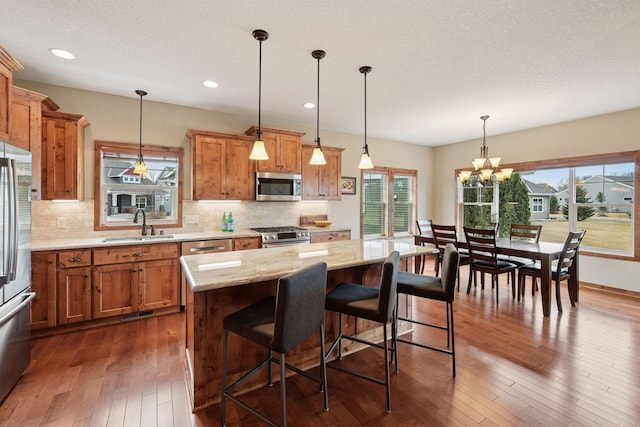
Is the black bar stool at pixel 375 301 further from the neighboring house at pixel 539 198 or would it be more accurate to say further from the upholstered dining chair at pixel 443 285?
the neighboring house at pixel 539 198

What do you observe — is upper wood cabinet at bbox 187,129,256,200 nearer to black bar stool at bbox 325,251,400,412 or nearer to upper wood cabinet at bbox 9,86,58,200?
upper wood cabinet at bbox 9,86,58,200

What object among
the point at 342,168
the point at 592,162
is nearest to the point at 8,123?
the point at 342,168

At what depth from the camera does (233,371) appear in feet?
6.70

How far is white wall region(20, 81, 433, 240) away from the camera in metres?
3.48

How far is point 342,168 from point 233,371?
4243mm

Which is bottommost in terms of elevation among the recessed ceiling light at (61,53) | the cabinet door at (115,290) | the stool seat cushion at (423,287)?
the cabinet door at (115,290)

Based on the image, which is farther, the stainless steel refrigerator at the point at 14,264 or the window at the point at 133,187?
the window at the point at 133,187

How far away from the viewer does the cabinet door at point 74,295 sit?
2934 mm

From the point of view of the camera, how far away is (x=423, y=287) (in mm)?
2258

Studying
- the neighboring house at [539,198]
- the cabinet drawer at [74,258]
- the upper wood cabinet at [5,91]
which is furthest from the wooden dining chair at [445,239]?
the upper wood cabinet at [5,91]

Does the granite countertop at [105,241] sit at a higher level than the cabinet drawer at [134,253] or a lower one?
higher

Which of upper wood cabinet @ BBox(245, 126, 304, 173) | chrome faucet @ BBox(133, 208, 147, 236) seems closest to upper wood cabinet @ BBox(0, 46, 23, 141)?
chrome faucet @ BBox(133, 208, 147, 236)

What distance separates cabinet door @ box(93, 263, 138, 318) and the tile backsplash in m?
0.80

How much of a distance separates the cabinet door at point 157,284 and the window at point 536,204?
606cm
